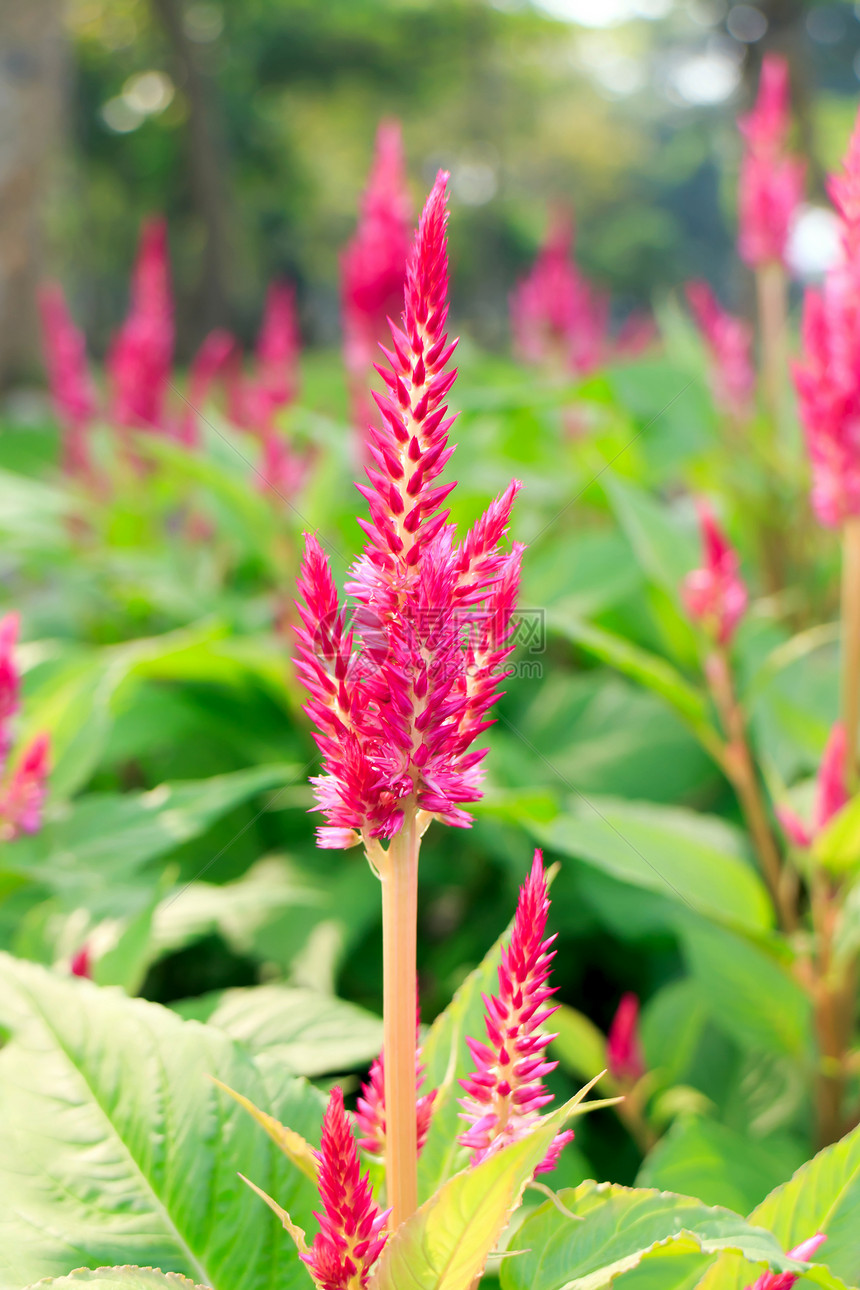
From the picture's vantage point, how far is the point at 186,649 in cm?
183

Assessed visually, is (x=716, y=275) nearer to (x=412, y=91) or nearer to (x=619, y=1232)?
(x=412, y=91)

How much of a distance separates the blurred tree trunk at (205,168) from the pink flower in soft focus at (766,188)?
18.7 metres

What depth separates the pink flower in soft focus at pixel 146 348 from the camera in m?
2.93

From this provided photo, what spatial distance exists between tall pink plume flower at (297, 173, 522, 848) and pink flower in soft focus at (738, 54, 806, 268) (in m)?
2.09

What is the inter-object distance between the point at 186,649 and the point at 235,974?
69 centimetres

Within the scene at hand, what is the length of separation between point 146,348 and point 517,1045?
270 centimetres

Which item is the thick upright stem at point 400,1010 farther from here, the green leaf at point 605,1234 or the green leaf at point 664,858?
the green leaf at point 664,858

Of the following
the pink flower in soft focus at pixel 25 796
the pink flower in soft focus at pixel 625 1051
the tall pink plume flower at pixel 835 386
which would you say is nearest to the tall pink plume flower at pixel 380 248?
the tall pink plume flower at pixel 835 386

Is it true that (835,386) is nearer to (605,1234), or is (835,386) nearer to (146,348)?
(605,1234)

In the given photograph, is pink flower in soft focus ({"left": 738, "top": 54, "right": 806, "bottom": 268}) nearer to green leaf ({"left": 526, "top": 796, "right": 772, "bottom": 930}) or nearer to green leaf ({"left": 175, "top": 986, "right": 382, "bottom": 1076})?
green leaf ({"left": 526, "top": 796, "right": 772, "bottom": 930})

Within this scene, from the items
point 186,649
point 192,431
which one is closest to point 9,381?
point 192,431

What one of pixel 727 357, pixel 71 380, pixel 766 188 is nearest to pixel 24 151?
pixel 71 380

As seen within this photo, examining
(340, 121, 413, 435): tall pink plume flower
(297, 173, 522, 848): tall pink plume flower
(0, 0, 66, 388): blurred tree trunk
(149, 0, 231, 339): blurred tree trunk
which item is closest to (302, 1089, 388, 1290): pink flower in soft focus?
(297, 173, 522, 848): tall pink plume flower

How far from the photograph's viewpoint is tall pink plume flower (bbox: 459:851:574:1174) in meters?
0.58
